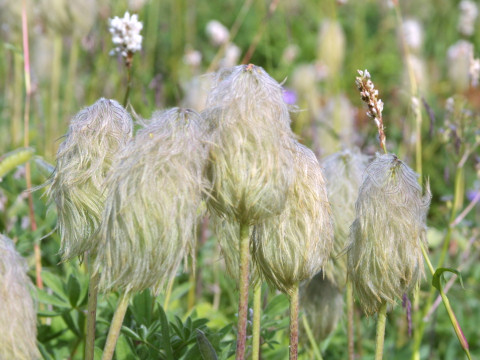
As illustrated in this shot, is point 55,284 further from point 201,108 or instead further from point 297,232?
point 297,232

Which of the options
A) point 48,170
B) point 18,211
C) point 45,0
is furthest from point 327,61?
point 48,170

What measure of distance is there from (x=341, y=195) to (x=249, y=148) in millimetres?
644

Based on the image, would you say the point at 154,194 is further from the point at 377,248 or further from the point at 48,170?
the point at 48,170

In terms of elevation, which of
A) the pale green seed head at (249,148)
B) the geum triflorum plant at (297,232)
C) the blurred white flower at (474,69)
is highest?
the blurred white flower at (474,69)

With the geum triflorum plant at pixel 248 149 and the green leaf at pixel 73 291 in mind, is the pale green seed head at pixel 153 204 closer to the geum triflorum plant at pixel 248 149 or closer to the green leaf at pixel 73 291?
the geum triflorum plant at pixel 248 149

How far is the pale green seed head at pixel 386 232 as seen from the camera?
1.21m

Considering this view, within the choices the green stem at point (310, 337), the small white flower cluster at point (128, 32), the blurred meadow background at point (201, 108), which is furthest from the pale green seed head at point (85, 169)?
the green stem at point (310, 337)

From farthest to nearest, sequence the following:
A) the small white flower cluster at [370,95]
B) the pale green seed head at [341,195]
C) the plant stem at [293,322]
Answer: the pale green seed head at [341,195]
the small white flower cluster at [370,95]
the plant stem at [293,322]

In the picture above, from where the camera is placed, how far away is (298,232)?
3.87 feet

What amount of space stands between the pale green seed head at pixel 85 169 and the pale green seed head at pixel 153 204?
13cm

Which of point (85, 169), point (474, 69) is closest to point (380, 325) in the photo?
point (85, 169)

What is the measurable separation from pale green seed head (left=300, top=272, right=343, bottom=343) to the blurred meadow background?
7 cm

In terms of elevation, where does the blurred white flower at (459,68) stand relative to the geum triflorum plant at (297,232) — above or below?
above

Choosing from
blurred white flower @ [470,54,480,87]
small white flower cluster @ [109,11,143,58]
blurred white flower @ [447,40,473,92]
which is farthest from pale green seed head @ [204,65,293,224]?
blurred white flower @ [447,40,473,92]
